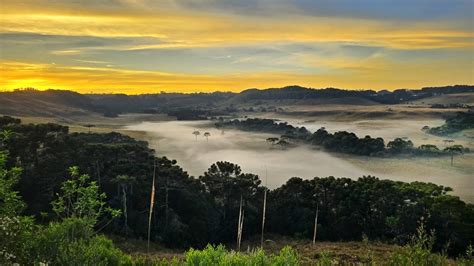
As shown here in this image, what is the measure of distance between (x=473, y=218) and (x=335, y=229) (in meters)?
17.2

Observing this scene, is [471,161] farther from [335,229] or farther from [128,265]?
[128,265]

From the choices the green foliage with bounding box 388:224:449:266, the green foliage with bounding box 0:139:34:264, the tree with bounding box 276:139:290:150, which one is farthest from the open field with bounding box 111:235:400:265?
the tree with bounding box 276:139:290:150

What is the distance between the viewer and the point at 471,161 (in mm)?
157625

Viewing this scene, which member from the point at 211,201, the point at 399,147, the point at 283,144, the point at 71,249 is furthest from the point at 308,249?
the point at 283,144

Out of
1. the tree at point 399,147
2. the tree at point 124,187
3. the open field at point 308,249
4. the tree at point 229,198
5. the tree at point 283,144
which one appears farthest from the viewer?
the tree at point 283,144

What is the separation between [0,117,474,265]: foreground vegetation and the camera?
58.2 meters

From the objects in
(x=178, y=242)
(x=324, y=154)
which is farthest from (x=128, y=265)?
(x=324, y=154)

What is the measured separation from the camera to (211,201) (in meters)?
68.4

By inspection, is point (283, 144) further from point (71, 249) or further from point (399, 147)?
point (71, 249)

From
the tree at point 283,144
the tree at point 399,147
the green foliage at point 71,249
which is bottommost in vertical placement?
the tree at point 283,144

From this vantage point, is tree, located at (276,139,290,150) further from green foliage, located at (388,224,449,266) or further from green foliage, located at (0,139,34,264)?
green foliage, located at (388,224,449,266)

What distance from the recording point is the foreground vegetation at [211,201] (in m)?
58.2

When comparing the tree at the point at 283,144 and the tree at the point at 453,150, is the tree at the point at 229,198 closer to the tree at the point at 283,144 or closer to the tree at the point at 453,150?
the tree at the point at 453,150

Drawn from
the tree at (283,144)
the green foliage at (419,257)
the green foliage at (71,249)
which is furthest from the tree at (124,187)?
the tree at (283,144)
